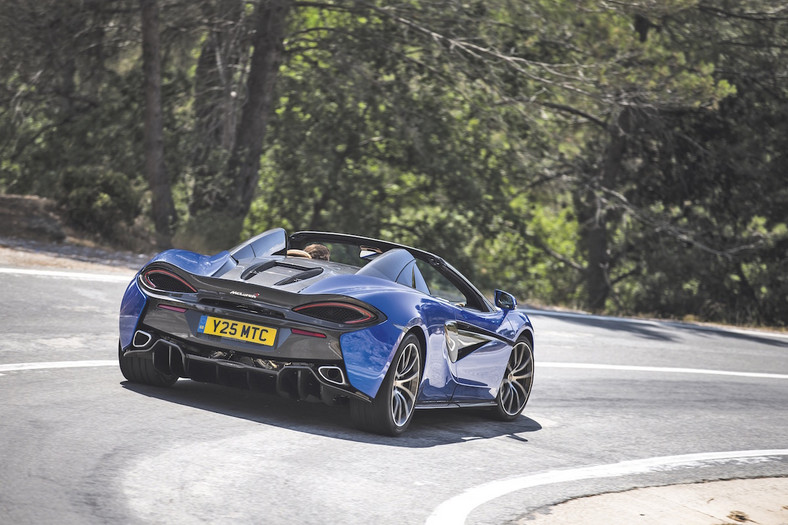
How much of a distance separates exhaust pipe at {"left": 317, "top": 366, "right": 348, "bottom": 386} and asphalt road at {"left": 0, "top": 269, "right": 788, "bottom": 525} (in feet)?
1.17

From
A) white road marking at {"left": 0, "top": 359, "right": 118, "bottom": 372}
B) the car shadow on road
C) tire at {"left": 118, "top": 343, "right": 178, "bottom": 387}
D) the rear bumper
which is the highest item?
the rear bumper

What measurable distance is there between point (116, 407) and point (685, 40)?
21605mm

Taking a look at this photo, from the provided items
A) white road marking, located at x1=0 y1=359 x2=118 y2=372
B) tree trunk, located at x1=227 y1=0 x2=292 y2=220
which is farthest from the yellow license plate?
tree trunk, located at x1=227 y1=0 x2=292 y2=220

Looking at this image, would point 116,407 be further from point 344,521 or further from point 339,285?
point 344,521

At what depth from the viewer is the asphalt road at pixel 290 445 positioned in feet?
15.2

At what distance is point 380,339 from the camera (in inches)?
241

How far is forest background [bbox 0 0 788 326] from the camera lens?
21047 millimetres

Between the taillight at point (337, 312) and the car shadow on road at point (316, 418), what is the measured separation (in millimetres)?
721

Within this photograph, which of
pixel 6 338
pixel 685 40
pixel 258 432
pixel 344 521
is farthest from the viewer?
pixel 685 40

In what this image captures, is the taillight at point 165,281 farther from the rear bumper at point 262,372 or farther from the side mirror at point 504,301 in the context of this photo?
the side mirror at point 504,301

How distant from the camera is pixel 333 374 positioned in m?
6.09

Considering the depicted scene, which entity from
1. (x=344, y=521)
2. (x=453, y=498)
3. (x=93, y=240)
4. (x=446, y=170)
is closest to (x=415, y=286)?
(x=453, y=498)

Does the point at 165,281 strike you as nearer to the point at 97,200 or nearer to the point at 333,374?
the point at 333,374

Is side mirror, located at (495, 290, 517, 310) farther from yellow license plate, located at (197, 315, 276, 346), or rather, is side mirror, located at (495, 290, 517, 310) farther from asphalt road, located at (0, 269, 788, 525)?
yellow license plate, located at (197, 315, 276, 346)
